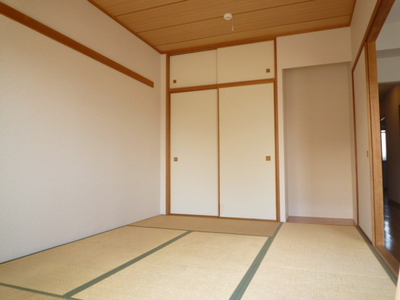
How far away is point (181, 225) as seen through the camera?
13.8ft

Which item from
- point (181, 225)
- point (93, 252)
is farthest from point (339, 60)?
point (93, 252)

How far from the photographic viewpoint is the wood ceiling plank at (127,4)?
3705 millimetres

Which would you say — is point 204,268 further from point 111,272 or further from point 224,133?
point 224,133

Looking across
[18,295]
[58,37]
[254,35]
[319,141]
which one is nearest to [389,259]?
[319,141]

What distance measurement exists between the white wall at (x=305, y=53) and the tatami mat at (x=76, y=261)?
213 centimetres

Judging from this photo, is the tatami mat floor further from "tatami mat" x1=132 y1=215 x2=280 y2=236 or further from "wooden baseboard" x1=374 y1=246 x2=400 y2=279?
"tatami mat" x1=132 y1=215 x2=280 y2=236

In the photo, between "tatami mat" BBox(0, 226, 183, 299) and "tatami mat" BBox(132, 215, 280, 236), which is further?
"tatami mat" BBox(132, 215, 280, 236)

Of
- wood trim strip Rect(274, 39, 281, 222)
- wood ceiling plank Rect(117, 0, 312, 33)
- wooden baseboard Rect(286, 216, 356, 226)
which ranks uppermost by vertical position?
wood ceiling plank Rect(117, 0, 312, 33)

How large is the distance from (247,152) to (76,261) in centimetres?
301

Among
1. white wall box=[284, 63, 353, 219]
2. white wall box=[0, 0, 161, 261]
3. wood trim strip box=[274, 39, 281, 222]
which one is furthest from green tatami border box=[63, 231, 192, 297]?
white wall box=[284, 63, 353, 219]

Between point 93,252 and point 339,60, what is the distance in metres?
4.16

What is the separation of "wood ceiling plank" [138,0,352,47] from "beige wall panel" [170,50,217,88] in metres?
0.44

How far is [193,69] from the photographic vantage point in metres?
5.23

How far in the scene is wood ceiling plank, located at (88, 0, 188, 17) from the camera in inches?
146
